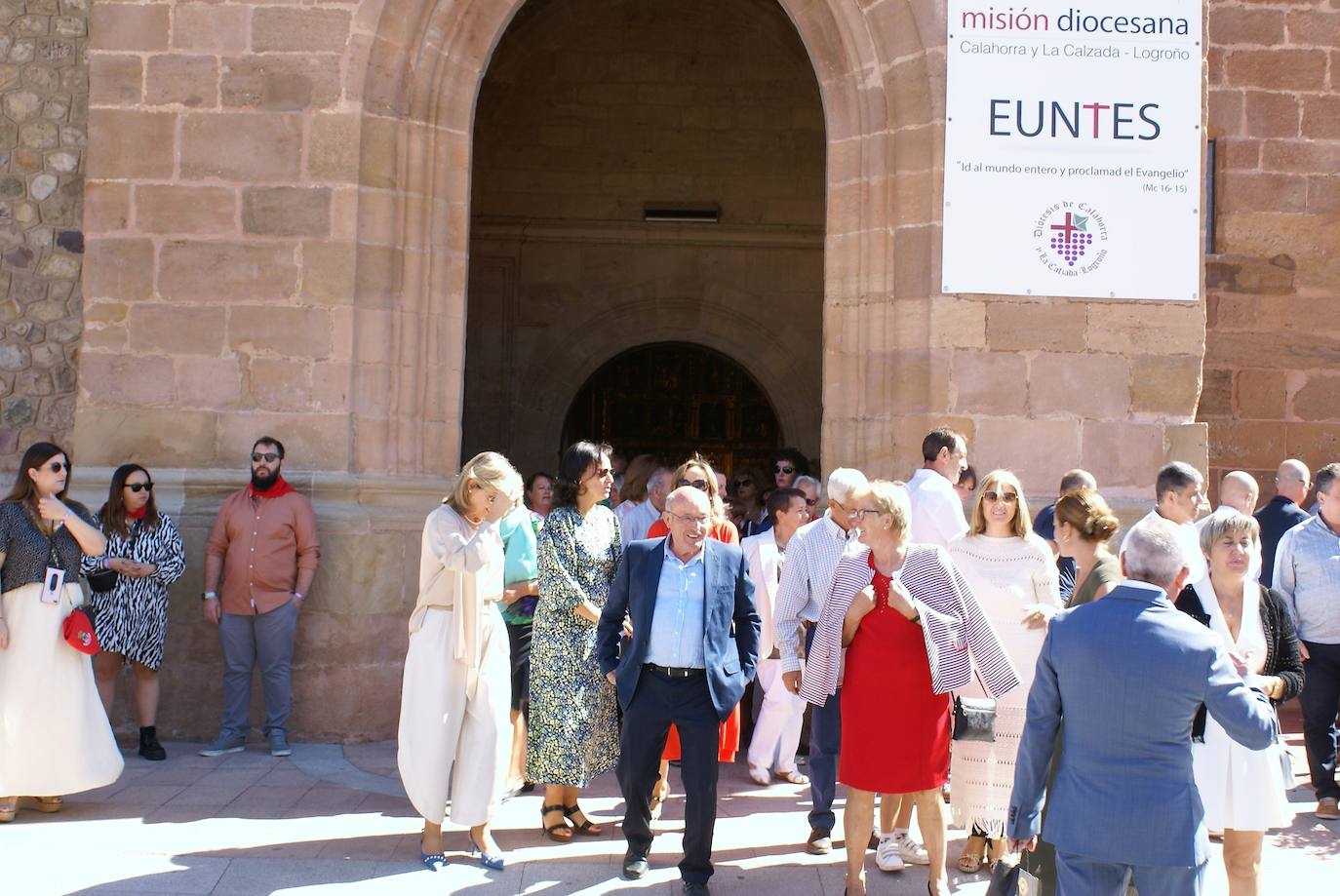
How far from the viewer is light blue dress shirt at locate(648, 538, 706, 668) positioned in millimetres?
4953

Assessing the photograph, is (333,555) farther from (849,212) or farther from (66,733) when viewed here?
(849,212)

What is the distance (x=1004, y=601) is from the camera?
5.08 m

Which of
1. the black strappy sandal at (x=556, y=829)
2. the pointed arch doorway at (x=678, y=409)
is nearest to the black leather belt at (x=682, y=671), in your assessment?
the black strappy sandal at (x=556, y=829)

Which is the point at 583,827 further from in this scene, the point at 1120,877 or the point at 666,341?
the point at 666,341

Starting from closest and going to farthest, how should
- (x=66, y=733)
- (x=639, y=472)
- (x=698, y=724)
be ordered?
(x=698, y=724) → (x=66, y=733) → (x=639, y=472)

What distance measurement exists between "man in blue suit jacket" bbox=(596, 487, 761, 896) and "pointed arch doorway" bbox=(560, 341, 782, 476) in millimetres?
7519

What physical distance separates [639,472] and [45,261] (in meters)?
4.47

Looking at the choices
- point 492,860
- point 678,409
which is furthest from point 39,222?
point 492,860

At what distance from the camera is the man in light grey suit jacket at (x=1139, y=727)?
11.1ft

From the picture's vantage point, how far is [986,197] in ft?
24.1

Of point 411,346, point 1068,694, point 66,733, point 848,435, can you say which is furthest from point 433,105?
point 1068,694

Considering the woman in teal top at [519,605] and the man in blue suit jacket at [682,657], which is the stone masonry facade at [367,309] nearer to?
the woman in teal top at [519,605]

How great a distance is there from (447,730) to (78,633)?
5.72 ft

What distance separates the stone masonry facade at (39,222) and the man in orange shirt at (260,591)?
2.83m
